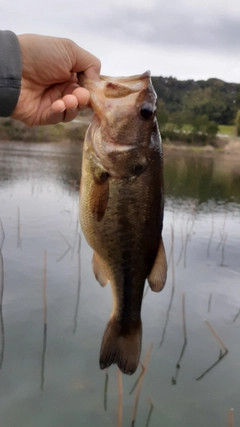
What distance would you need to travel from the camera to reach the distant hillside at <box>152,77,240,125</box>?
196ft

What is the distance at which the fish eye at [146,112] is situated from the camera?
81.5 inches

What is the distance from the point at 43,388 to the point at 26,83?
160 inches

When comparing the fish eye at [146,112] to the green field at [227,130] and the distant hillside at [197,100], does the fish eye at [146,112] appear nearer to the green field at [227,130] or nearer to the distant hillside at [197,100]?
the distant hillside at [197,100]

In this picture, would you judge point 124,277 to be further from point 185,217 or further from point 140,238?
point 185,217

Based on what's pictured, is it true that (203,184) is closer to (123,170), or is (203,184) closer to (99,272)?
(99,272)

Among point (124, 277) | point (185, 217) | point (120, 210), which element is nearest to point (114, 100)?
point (120, 210)

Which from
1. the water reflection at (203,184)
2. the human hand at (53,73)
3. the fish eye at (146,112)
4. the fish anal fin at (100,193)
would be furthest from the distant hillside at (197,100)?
the fish anal fin at (100,193)

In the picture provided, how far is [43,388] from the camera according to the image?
17.3 feet

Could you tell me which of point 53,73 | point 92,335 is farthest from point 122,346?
point 92,335

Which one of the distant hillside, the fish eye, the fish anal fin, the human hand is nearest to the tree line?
the distant hillside

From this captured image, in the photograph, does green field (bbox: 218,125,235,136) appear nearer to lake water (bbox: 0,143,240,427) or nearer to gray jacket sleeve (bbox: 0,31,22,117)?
lake water (bbox: 0,143,240,427)

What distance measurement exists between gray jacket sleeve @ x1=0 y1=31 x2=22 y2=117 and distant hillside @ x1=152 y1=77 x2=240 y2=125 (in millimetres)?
50741

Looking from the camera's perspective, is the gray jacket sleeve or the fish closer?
the fish

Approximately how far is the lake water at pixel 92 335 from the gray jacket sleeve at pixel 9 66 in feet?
12.6
